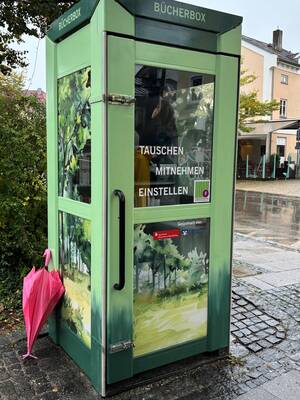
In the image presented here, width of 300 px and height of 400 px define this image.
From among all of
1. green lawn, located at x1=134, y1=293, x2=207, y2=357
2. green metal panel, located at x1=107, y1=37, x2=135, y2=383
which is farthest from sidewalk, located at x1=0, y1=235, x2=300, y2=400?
green metal panel, located at x1=107, y1=37, x2=135, y2=383

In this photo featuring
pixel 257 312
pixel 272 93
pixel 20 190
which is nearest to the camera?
pixel 257 312

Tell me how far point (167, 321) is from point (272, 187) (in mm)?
19934

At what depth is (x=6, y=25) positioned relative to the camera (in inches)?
293

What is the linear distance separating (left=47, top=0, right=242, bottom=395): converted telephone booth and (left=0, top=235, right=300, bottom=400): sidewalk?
136 mm

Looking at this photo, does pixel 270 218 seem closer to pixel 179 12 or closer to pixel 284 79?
pixel 179 12

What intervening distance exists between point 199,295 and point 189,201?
740 millimetres

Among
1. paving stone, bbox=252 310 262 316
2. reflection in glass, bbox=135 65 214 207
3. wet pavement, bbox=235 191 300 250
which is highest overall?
reflection in glass, bbox=135 65 214 207

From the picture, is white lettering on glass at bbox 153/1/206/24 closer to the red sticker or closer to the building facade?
the red sticker

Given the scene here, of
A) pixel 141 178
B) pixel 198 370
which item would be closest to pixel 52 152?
pixel 141 178

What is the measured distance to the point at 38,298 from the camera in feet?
10.3

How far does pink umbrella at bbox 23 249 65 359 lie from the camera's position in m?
3.11

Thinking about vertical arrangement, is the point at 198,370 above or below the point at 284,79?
below

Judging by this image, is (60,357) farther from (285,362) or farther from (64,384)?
(285,362)

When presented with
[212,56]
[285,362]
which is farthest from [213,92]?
[285,362]
